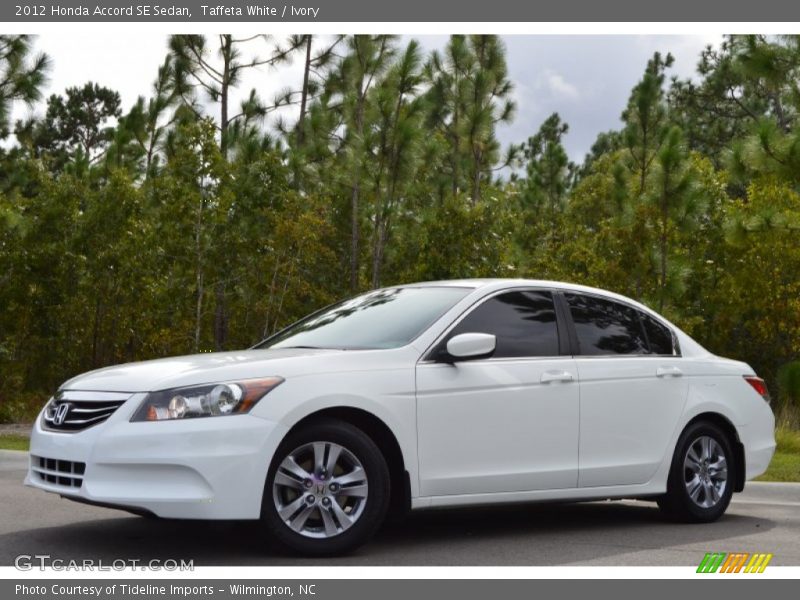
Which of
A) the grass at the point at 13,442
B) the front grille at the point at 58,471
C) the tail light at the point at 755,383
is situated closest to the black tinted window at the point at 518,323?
the tail light at the point at 755,383

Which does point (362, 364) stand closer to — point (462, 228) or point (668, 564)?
point (668, 564)

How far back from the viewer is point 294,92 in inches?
1464

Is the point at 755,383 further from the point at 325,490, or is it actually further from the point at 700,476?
the point at 325,490

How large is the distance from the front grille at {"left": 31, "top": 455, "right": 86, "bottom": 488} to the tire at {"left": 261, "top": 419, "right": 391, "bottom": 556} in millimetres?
1036

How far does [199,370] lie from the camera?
697 cm

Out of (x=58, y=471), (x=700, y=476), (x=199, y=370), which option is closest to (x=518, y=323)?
(x=700, y=476)

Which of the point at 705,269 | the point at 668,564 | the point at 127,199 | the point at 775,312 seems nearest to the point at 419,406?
the point at 668,564

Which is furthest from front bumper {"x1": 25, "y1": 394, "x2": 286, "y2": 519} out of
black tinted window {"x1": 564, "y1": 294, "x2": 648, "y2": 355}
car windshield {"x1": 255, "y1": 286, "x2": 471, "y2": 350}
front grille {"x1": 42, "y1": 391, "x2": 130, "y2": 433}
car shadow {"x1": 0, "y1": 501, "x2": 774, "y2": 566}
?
black tinted window {"x1": 564, "y1": 294, "x2": 648, "y2": 355}

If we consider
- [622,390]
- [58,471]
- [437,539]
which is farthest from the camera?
[622,390]

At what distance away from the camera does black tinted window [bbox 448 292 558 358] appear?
8039 mm

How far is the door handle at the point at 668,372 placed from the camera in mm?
8828

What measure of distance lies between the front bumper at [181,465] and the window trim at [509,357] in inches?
47.6

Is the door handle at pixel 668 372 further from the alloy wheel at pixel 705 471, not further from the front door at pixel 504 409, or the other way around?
the front door at pixel 504 409

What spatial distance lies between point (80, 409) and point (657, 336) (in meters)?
4.24
